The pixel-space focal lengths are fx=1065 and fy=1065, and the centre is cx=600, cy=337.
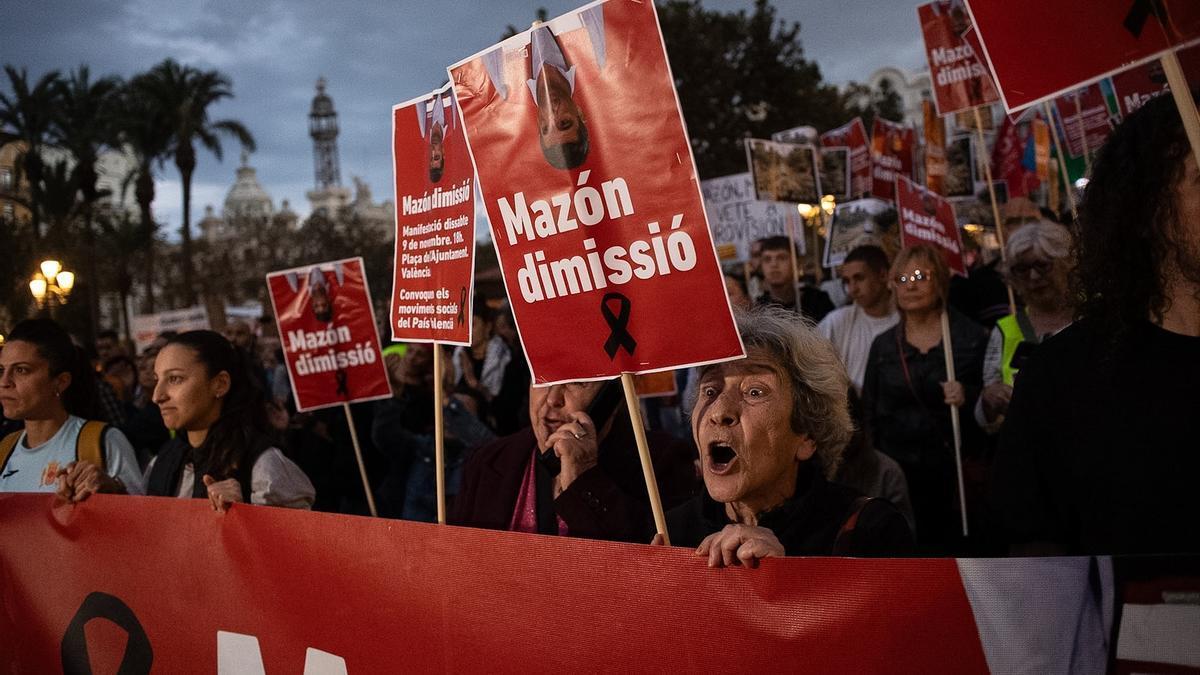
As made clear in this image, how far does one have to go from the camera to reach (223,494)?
128 inches

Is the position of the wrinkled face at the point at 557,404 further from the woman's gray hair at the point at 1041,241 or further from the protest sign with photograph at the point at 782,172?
the protest sign with photograph at the point at 782,172

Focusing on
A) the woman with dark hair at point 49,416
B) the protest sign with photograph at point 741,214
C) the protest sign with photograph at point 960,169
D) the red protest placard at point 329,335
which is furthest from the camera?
the protest sign with photograph at point 741,214

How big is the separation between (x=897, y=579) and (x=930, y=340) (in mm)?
3679

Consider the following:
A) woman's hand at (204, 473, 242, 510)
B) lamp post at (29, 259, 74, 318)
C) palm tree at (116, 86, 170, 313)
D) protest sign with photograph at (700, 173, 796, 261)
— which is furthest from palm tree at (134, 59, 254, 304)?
woman's hand at (204, 473, 242, 510)

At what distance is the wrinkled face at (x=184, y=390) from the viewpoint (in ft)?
12.8

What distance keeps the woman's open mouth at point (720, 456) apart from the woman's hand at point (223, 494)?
1530 millimetres

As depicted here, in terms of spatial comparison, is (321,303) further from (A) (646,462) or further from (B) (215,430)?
(A) (646,462)

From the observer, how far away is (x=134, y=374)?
10.6 metres

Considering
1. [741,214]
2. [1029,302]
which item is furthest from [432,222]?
[741,214]

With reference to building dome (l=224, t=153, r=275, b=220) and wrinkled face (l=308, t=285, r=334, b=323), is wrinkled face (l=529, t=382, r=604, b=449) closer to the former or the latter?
wrinkled face (l=308, t=285, r=334, b=323)

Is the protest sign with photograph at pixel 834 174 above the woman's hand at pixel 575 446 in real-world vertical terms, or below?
above

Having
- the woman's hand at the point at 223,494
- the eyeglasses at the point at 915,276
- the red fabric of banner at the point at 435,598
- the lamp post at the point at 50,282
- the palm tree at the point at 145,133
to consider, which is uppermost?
the palm tree at the point at 145,133

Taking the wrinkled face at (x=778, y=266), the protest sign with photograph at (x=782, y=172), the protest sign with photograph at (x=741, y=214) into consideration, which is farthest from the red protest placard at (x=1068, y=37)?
the protest sign with photograph at (x=741, y=214)

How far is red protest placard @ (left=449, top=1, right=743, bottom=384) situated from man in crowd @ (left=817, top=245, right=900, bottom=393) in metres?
3.79
